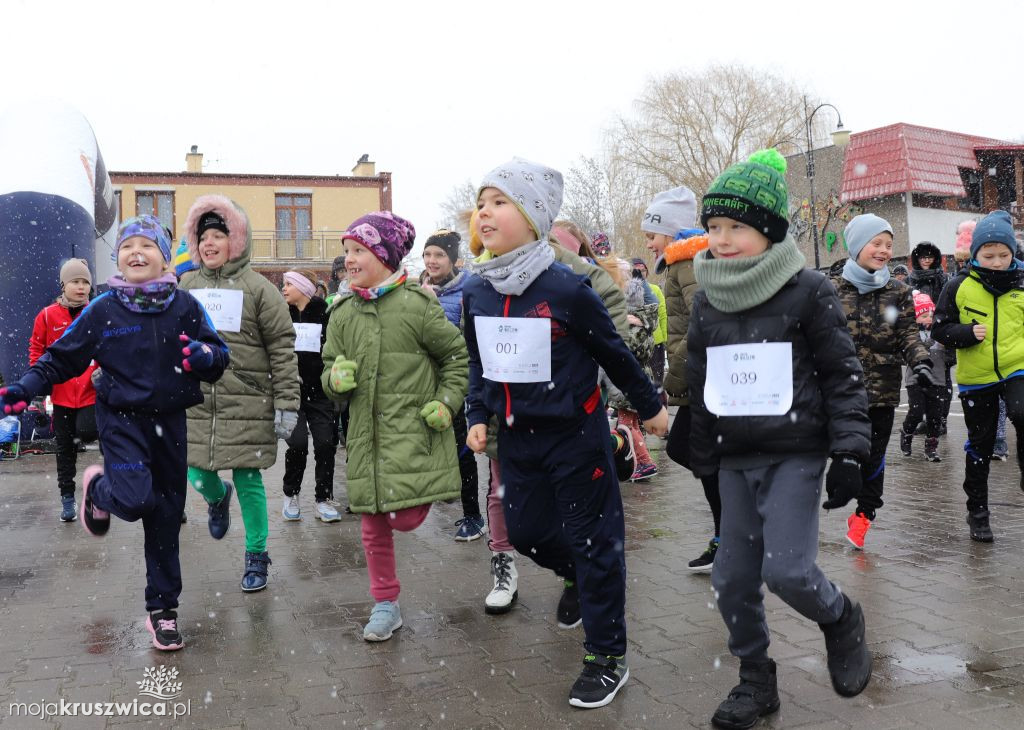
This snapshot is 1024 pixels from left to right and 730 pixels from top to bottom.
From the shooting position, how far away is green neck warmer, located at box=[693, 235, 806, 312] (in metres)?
3.24

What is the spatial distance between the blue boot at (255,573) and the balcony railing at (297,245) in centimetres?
3903

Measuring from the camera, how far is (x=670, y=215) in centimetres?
535

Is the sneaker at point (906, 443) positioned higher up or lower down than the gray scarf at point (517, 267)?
lower down

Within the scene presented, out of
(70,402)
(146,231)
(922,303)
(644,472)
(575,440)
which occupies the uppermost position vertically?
(146,231)

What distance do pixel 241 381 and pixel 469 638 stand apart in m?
2.05

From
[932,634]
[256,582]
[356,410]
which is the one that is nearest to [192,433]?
[256,582]

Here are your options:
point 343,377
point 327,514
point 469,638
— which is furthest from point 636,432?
point 343,377

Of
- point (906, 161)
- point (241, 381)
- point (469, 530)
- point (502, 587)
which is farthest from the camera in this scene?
point (906, 161)

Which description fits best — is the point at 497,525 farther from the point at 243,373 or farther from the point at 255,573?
the point at 243,373

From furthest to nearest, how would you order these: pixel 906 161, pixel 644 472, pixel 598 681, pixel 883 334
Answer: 1. pixel 906 161
2. pixel 644 472
3. pixel 883 334
4. pixel 598 681

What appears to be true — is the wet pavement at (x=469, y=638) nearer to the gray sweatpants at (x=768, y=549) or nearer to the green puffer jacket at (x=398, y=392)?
the gray sweatpants at (x=768, y=549)

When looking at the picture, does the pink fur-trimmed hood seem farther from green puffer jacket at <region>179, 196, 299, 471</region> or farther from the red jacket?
the red jacket

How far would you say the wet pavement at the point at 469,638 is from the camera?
11.1ft

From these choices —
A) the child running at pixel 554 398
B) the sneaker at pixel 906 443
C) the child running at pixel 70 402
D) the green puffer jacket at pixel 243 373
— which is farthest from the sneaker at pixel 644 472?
the child running at pixel 554 398
